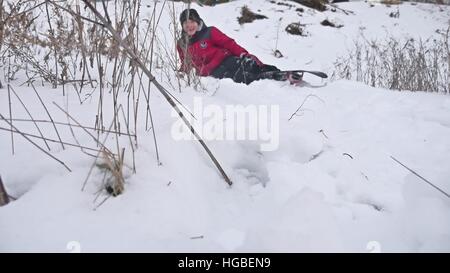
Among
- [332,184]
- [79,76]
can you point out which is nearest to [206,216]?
[332,184]

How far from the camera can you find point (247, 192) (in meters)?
0.77

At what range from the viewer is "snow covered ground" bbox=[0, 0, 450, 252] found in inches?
23.2

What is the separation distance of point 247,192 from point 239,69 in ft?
5.26

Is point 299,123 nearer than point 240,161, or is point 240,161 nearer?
point 240,161

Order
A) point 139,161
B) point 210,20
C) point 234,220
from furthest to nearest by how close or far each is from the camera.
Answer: point 210,20 → point 139,161 → point 234,220

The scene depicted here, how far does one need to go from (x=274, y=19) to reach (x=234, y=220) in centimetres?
605

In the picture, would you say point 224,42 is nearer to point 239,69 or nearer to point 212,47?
point 212,47

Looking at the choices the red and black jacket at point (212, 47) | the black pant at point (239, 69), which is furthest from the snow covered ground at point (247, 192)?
the red and black jacket at point (212, 47)

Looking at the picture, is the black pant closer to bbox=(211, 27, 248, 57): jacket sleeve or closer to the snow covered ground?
bbox=(211, 27, 248, 57): jacket sleeve

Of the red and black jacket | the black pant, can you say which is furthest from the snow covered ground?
the red and black jacket

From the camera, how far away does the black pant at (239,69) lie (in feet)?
7.29

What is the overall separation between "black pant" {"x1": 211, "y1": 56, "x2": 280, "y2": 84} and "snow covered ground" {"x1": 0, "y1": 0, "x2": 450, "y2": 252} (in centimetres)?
101

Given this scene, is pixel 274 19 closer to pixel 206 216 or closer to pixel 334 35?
pixel 334 35
